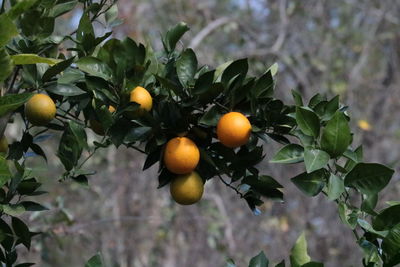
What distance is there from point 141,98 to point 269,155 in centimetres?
300

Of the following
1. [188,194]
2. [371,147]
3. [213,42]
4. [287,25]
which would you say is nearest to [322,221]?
[371,147]

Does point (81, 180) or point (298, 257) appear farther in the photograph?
point (81, 180)

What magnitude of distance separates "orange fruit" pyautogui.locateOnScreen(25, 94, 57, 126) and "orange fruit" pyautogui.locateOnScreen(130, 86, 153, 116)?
156 mm

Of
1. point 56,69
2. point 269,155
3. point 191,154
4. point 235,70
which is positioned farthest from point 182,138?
point 269,155

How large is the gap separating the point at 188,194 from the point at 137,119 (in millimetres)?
171

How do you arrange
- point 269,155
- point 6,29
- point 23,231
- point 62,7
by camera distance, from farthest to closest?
point 269,155 < point 62,7 < point 23,231 < point 6,29

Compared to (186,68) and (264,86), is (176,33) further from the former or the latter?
(264,86)

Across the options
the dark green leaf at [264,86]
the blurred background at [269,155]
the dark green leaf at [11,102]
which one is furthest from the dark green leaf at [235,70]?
the blurred background at [269,155]

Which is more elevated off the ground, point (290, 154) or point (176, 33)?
point (176, 33)

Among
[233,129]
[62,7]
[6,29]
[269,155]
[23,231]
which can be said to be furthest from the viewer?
[269,155]

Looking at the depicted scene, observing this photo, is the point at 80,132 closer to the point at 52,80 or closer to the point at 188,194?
the point at 52,80

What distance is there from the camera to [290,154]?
953 mm

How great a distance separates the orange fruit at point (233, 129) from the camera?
38.4 inches

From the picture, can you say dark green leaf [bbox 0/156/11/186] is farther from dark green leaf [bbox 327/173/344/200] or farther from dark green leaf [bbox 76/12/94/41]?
dark green leaf [bbox 327/173/344/200]
